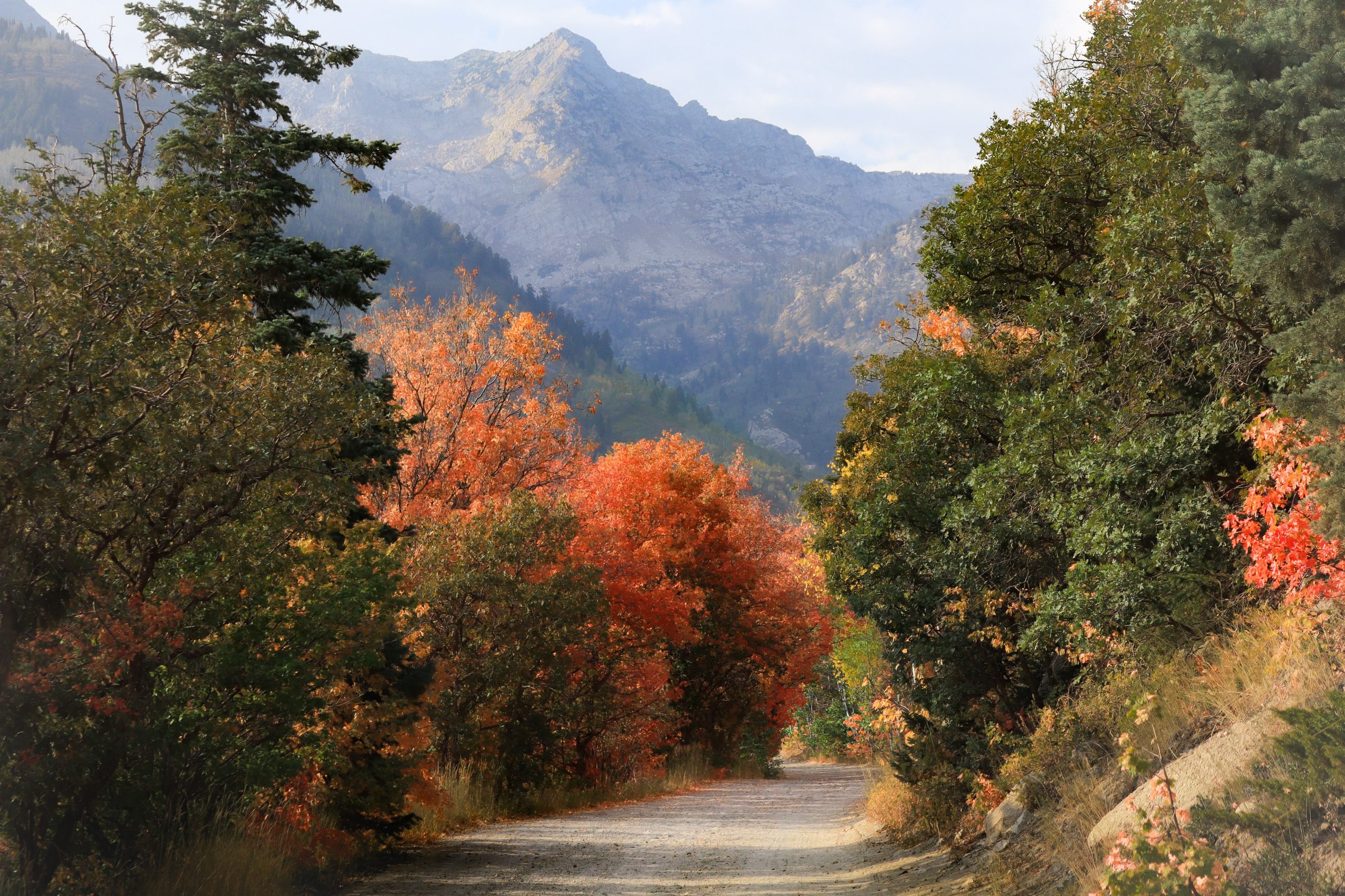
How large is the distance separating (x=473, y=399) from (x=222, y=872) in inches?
1031

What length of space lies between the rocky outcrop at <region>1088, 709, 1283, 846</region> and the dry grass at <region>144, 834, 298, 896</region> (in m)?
7.87

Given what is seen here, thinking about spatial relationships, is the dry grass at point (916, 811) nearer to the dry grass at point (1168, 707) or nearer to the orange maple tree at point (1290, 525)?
the dry grass at point (1168, 707)

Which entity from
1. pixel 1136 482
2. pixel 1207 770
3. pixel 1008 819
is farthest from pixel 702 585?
pixel 1207 770

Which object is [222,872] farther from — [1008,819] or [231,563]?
[1008,819]

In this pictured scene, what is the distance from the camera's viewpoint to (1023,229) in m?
15.3

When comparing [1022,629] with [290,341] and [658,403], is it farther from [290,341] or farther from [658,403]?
[658,403]

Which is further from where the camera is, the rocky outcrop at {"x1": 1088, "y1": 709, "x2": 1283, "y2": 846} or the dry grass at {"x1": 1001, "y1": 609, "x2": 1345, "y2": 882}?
the dry grass at {"x1": 1001, "y1": 609, "x2": 1345, "y2": 882}

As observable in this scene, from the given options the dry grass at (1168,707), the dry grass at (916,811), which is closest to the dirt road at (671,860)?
the dry grass at (916,811)

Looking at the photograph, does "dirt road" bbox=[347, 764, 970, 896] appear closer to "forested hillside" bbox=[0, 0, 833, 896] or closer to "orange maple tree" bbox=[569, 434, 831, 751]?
"forested hillside" bbox=[0, 0, 833, 896]

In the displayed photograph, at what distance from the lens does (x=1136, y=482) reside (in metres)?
11.4

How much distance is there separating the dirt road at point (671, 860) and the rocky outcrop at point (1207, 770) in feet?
11.2

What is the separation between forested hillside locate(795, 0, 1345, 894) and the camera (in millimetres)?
7840

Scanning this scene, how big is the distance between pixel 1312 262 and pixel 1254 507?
2.21m

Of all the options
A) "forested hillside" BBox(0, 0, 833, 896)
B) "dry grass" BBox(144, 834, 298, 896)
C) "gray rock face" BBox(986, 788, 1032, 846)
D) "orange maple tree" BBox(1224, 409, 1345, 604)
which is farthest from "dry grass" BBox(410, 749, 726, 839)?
"orange maple tree" BBox(1224, 409, 1345, 604)
